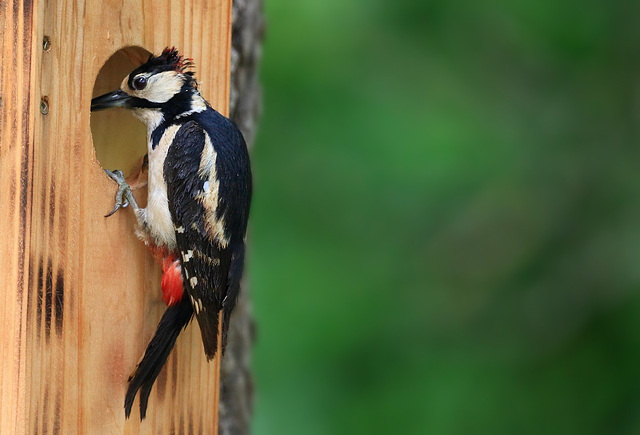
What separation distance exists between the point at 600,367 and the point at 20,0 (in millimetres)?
3209

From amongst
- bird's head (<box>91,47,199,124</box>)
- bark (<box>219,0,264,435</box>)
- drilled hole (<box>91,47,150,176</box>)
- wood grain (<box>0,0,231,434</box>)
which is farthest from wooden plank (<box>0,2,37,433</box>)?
bark (<box>219,0,264,435</box>)

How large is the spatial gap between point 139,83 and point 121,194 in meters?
0.30

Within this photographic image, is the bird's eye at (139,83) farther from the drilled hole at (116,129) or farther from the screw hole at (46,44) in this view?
the screw hole at (46,44)

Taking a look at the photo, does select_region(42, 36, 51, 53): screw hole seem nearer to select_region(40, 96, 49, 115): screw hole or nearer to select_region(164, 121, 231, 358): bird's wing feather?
select_region(40, 96, 49, 115): screw hole

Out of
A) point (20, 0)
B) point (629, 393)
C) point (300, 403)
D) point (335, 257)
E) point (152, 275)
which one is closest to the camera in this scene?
point (20, 0)

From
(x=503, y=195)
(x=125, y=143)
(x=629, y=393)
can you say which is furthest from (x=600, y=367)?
(x=125, y=143)

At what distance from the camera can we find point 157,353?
243 centimetres

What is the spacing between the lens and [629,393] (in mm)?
4504

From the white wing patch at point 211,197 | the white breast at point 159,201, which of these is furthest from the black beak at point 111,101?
the white wing patch at point 211,197

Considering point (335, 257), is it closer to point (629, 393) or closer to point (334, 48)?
point (334, 48)

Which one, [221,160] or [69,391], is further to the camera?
[221,160]

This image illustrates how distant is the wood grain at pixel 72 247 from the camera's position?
2.20 metres

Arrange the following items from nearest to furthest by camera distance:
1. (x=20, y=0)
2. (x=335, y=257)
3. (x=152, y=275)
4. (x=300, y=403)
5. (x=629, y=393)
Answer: (x=20, y=0)
(x=152, y=275)
(x=629, y=393)
(x=300, y=403)
(x=335, y=257)

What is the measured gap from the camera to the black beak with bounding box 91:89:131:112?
101 inches
